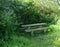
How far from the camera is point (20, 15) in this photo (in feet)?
43.2

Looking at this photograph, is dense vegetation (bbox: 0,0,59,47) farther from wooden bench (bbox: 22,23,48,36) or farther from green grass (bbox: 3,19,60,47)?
wooden bench (bbox: 22,23,48,36)

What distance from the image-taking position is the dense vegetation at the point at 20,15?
9.98 m

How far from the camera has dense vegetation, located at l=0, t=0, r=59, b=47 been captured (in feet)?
32.7

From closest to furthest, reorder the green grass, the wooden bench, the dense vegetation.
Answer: the green grass
the dense vegetation
the wooden bench

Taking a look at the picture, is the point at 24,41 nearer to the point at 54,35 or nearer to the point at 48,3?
the point at 54,35

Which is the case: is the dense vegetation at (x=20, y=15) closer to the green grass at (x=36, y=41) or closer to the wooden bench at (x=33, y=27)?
the green grass at (x=36, y=41)

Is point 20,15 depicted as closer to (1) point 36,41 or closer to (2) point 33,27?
(2) point 33,27

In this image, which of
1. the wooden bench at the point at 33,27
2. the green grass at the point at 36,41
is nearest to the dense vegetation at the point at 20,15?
the green grass at the point at 36,41

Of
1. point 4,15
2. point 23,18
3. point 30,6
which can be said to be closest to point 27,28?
point 23,18

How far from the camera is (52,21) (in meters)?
14.7

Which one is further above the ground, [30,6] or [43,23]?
[30,6]

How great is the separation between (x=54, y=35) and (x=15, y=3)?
3254mm

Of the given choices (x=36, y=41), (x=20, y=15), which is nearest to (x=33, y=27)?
(x=20, y=15)

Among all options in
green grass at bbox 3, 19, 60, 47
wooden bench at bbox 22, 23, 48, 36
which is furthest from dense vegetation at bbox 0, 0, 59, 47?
wooden bench at bbox 22, 23, 48, 36
